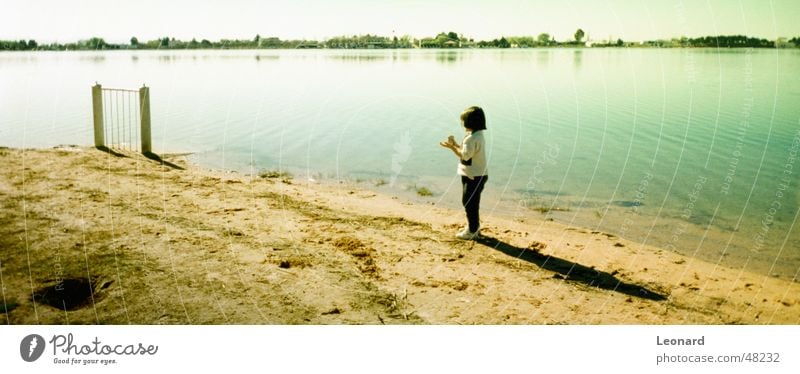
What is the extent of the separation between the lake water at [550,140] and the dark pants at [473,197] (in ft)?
7.43

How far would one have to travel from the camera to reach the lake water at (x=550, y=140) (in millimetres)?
9398

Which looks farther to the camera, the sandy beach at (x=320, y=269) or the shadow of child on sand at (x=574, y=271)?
the shadow of child on sand at (x=574, y=271)

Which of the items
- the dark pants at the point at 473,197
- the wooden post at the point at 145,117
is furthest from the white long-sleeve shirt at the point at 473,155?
the wooden post at the point at 145,117

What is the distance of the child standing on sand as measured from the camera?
6832mm

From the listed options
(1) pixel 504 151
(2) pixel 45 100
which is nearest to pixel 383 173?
(1) pixel 504 151

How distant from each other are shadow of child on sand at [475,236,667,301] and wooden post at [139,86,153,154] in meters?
9.13

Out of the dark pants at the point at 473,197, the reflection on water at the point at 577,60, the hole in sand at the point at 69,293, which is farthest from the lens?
the reflection on water at the point at 577,60

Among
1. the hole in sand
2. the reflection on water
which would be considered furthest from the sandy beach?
the reflection on water

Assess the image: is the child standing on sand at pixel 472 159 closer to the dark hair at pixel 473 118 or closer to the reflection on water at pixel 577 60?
the dark hair at pixel 473 118

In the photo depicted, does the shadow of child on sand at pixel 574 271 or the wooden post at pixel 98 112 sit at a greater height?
the wooden post at pixel 98 112

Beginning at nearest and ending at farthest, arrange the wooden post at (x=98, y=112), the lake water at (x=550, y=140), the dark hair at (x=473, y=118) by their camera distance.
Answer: the dark hair at (x=473, y=118) < the lake water at (x=550, y=140) < the wooden post at (x=98, y=112)
